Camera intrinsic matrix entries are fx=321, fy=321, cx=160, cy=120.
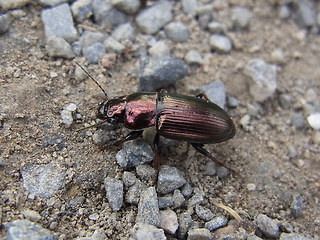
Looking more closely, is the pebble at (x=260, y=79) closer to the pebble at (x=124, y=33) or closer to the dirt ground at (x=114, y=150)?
the dirt ground at (x=114, y=150)

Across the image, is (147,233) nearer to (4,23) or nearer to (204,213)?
(204,213)

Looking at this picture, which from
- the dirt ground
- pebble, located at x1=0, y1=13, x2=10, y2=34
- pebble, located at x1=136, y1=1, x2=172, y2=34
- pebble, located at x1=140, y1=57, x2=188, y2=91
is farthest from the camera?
pebble, located at x1=136, y1=1, x2=172, y2=34

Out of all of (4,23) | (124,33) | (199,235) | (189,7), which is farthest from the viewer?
(189,7)

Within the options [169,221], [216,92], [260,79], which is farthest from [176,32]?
[169,221]

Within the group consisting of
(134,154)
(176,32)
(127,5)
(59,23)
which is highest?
(127,5)

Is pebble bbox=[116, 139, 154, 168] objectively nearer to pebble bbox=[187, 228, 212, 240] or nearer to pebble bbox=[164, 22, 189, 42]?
pebble bbox=[187, 228, 212, 240]

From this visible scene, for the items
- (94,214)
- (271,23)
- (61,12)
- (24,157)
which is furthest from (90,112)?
(271,23)

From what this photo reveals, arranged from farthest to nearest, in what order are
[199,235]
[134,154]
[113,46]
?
1. [113,46]
2. [134,154]
3. [199,235]

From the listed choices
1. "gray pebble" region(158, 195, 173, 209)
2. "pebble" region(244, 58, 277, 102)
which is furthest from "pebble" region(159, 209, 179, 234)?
"pebble" region(244, 58, 277, 102)
